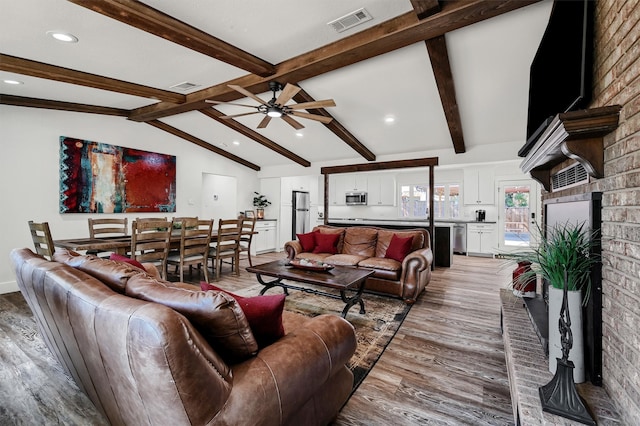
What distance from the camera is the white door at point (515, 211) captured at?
22.3ft

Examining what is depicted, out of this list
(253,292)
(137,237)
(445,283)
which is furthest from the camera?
(445,283)

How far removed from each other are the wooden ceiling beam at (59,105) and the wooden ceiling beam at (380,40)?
2.17 m

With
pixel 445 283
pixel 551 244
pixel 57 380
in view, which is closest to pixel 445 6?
pixel 551 244

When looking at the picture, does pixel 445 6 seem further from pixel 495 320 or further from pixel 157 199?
pixel 157 199

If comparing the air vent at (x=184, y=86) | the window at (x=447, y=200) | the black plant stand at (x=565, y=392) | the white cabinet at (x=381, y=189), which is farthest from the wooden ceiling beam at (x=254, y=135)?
the black plant stand at (x=565, y=392)

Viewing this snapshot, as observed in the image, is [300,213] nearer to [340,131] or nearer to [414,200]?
[414,200]

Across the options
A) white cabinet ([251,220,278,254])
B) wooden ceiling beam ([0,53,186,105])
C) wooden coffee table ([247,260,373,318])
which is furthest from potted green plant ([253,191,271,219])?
wooden coffee table ([247,260,373,318])

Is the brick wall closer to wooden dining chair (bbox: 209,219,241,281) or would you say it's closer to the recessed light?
the recessed light

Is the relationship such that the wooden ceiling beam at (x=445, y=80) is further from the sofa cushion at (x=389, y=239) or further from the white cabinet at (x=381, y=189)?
the white cabinet at (x=381, y=189)

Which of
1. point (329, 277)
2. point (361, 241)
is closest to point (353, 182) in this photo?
point (361, 241)

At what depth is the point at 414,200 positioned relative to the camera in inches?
309

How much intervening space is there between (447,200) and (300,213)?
13.4 ft

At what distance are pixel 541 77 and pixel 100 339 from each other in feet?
10.1

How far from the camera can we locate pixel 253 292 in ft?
12.9
